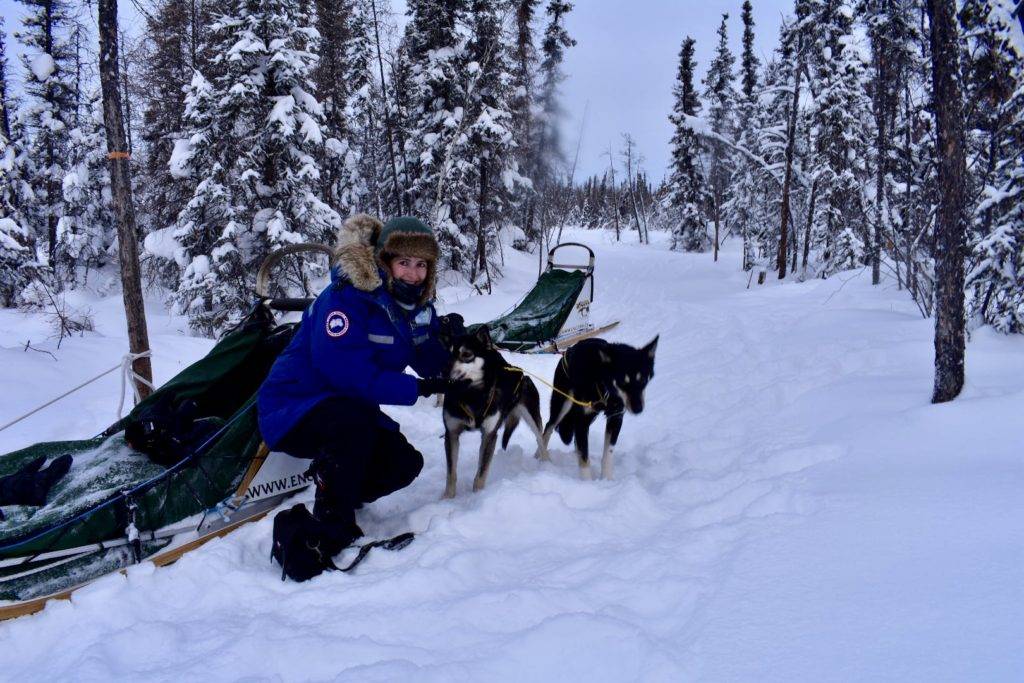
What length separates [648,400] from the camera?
19.2 feet

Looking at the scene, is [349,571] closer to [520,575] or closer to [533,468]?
[520,575]

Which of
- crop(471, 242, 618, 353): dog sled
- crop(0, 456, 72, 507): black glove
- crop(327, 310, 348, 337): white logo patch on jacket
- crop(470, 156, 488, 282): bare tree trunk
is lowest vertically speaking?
crop(0, 456, 72, 507): black glove

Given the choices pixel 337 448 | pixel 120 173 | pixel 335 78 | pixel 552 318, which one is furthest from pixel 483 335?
pixel 335 78

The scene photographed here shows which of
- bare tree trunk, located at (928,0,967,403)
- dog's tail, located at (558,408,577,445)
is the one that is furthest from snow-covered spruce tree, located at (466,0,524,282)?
bare tree trunk, located at (928,0,967,403)

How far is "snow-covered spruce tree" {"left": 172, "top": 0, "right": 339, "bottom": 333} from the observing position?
1119 cm

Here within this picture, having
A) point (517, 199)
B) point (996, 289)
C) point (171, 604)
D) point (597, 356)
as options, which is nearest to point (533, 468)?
point (597, 356)

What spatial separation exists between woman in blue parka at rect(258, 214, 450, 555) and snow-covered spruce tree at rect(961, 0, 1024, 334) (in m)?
4.28

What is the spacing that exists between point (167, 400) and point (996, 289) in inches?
289

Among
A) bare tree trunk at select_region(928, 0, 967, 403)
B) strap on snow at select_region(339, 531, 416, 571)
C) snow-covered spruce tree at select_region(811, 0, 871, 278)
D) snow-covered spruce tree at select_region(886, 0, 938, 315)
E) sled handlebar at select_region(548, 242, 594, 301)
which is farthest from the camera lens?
snow-covered spruce tree at select_region(811, 0, 871, 278)

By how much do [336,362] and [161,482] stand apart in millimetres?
1039

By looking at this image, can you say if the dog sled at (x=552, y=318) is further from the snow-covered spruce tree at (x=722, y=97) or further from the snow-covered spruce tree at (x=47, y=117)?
the snow-covered spruce tree at (x=722, y=97)

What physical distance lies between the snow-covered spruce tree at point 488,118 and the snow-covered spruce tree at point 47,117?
40.7ft

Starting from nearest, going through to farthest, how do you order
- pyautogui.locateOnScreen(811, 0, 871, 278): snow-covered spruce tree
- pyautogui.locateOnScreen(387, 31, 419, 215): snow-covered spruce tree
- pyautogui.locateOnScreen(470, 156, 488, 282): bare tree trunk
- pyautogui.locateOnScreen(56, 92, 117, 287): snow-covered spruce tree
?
pyautogui.locateOnScreen(470, 156, 488, 282): bare tree trunk
pyautogui.locateOnScreen(387, 31, 419, 215): snow-covered spruce tree
pyautogui.locateOnScreen(811, 0, 871, 278): snow-covered spruce tree
pyautogui.locateOnScreen(56, 92, 117, 287): snow-covered spruce tree

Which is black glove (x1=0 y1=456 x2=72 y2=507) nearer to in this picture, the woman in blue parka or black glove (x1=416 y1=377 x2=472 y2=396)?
the woman in blue parka
